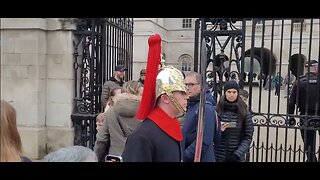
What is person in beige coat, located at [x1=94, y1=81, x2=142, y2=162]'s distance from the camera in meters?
4.12

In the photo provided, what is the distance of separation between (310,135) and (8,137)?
504 cm

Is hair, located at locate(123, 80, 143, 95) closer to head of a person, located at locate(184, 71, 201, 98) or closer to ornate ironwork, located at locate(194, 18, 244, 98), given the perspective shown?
head of a person, located at locate(184, 71, 201, 98)

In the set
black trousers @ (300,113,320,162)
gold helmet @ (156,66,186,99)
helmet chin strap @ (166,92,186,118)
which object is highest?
gold helmet @ (156,66,186,99)

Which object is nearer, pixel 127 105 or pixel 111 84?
pixel 127 105

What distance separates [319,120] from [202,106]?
309 centimetres

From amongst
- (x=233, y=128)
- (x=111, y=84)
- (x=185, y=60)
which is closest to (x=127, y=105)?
(x=233, y=128)

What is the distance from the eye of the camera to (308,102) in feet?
20.2

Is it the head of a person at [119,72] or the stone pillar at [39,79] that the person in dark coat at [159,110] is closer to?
the stone pillar at [39,79]

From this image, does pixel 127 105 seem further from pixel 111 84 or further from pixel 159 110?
pixel 111 84

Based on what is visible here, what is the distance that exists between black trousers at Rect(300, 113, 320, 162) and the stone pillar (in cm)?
348

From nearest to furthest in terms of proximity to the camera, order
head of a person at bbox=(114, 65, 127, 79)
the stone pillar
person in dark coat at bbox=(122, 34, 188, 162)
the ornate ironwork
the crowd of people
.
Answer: the crowd of people < person in dark coat at bbox=(122, 34, 188, 162) < the ornate ironwork < the stone pillar < head of a person at bbox=(114, 65, 127, 79)

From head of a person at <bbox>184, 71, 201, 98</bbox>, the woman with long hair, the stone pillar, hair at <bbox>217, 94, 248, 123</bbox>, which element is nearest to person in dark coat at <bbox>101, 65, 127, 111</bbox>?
the stone pillar

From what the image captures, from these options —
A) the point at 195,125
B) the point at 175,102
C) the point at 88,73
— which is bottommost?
the point at 195,125

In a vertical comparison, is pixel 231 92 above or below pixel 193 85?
below
